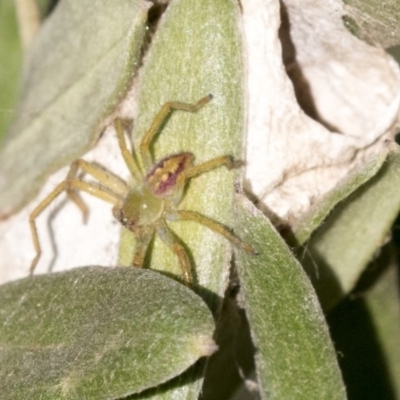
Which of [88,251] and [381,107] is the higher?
[381,107]

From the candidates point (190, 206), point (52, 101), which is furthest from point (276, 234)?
point (52, 101)

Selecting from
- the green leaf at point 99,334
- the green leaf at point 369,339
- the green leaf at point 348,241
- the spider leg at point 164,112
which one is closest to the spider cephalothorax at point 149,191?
the spider leg at point 164,112

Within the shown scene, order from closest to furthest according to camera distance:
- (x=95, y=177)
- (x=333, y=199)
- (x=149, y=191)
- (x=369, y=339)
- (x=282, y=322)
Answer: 1. (x=282, y=322)
2. (x=333, y=199)
3. (x=369, y=339)
4. (x=95, y=177)
5. (x=149, y=191)

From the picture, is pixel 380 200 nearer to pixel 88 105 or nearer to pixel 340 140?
pixel 340 140

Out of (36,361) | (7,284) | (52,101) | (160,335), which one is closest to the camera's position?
(160,335)

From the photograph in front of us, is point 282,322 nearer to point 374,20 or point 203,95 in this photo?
point 203,95

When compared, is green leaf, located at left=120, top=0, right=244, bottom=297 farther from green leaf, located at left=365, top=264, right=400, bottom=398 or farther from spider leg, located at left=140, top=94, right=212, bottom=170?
green leaf, located at left=365, top=264, right=400, bottom=398

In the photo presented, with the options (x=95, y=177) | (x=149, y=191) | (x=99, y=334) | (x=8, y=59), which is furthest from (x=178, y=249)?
(x=8, y=59)
